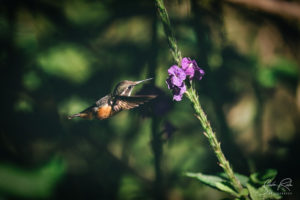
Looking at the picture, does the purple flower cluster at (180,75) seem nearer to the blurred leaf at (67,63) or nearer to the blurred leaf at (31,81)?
the blurred leaf at (67,63)

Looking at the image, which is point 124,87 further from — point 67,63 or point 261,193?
point 261,193

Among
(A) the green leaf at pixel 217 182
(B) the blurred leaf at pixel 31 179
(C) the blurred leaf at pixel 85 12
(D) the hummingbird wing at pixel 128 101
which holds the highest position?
(C) the blurred leaf at pixel 85 12

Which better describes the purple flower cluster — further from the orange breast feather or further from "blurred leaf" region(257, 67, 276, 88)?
"blurred leaf" region(257, 67, 276, 88)

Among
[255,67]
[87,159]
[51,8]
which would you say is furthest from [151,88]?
[255,67]

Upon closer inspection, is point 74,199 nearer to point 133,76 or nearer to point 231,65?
point 133,76

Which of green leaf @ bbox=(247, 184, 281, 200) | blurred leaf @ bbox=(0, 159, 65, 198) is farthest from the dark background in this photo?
green leaf @ bbox=(247, 184, 281, 200)

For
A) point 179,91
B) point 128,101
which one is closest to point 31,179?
point 128,101

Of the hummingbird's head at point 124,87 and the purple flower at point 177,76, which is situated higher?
the hummingbird's head at point 124,87

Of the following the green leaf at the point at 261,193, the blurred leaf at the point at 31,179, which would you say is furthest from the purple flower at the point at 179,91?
the blurred leaf at the point at 31,179
